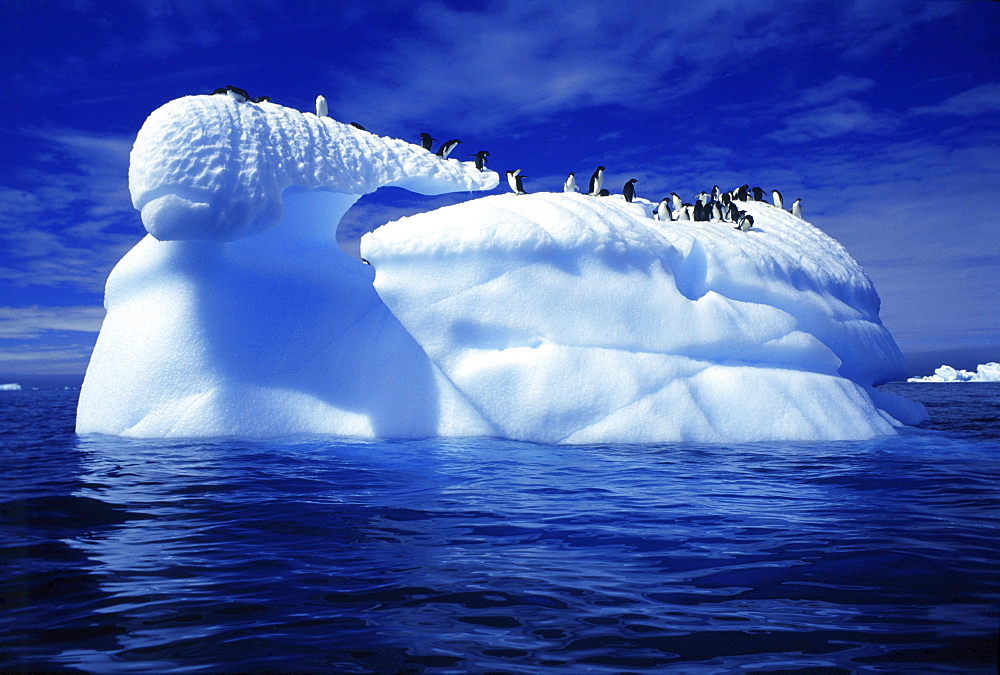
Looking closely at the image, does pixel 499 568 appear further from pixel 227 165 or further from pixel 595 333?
pixel 227 165

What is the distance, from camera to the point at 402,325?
10336 mm

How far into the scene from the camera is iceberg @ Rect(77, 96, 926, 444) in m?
9.62

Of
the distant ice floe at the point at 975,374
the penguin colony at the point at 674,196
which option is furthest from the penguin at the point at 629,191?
the distant ice floe at the point at 975,374

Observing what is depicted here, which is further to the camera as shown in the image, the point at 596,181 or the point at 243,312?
the point at 596,181

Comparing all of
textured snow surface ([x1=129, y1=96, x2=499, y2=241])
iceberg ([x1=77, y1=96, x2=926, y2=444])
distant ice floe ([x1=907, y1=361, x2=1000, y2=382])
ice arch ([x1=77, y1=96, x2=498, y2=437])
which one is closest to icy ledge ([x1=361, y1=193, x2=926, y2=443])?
iceberg ([x1=77, y1=96, x2=926, y2=444])

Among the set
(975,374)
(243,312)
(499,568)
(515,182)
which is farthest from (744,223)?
(975,374)

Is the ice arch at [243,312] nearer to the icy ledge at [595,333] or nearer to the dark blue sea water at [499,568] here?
the icy ledge at [595,333]

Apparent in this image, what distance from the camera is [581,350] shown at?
9.98 meters

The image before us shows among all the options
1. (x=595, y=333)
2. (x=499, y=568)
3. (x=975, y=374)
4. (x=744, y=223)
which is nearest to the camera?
(x=499, y=568)

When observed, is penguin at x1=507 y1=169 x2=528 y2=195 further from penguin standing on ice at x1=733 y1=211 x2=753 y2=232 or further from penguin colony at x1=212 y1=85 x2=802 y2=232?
penguin standing on ice at x1=733 y1=211 x2=753 y2=232

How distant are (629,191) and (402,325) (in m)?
6.48

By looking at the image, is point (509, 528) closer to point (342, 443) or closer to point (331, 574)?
point (331, 574)

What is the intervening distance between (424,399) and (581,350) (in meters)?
2.46

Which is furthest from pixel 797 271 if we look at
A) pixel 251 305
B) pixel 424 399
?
pixel 251 305
